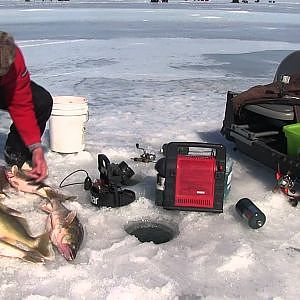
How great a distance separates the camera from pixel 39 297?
2064mm

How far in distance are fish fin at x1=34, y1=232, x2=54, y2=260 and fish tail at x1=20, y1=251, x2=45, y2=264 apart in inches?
0.8

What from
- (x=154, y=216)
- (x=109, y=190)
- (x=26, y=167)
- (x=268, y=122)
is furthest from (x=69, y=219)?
(x=268, y=122)

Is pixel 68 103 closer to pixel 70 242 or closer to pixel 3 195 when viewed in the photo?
pixel 3 195

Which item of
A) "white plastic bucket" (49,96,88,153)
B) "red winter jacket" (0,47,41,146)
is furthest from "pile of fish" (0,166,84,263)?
"white plastic bucket" (49,96,88,153)

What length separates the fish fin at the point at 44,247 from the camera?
7.66 feet

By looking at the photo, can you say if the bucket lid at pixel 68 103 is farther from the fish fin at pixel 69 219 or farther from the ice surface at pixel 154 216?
the fish fin at pixel 69 219

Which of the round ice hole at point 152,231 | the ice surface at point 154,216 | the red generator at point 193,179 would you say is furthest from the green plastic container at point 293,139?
the round ice hole at point 152,231

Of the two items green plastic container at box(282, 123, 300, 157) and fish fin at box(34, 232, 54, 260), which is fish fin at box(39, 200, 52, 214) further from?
green plastic container at box(282, 123, 300, 157)

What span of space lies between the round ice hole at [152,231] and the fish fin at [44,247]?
532 millimetres

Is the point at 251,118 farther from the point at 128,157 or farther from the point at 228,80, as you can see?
the point at 228,80

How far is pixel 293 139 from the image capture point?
3111 mm

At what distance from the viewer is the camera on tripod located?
2953 mm

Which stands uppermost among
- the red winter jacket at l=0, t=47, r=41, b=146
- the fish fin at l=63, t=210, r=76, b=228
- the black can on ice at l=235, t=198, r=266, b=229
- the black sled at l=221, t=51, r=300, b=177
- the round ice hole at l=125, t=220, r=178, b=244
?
the red winter jacket at l=0, t=47, r=41, b=146

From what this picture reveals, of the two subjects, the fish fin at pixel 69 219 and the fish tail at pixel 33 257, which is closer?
the fish tail at pixel 33 257
